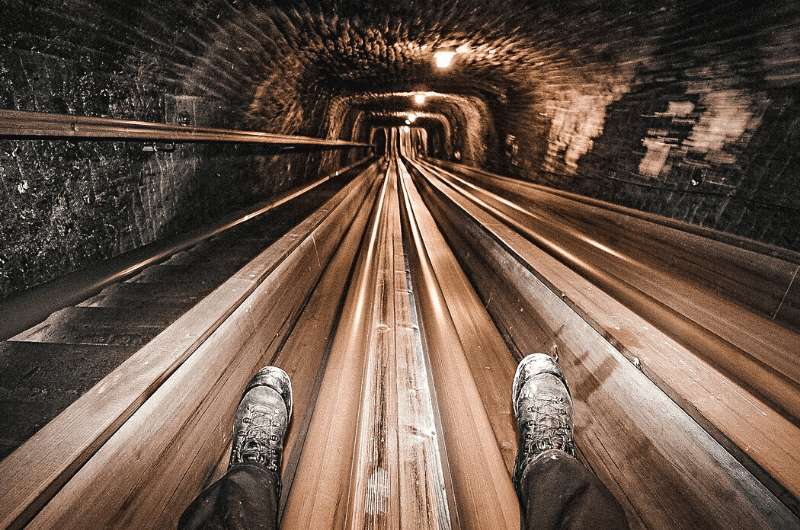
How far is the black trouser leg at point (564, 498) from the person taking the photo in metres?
0.84

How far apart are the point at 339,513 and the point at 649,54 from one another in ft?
11.5

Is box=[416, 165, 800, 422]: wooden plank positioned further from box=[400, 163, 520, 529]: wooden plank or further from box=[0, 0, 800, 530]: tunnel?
box=[400, 163, 520, 529]: wooden plank

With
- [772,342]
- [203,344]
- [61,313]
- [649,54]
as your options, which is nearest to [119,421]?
[203,344]

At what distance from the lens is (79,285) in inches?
62.2

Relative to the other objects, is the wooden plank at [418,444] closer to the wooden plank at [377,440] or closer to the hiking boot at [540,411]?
the wooden plank at [377,440]

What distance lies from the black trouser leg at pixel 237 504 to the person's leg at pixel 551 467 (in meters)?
0.71

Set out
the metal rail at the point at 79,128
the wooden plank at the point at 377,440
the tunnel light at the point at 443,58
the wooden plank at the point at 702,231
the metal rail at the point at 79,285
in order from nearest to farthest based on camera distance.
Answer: the wooden plank at the point at 377,440
the metal rail at the point at 79,128
the metal rail at the point at 79,285
the wooden plank at the point at 702,231
the tunnel light at the point at 443,58

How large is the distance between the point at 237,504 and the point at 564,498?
2.89 ft

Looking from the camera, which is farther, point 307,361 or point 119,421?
point 307,361

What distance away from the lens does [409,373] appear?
1.52 meters

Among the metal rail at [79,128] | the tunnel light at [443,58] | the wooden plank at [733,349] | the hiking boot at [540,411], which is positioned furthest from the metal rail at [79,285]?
the tunnel light at [443,58]

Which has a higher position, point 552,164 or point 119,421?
point 552,164

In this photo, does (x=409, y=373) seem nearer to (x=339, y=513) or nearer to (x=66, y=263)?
(x=339, y=513)

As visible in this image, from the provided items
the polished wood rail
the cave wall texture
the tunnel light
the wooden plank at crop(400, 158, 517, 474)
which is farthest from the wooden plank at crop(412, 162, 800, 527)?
the tunnel light
